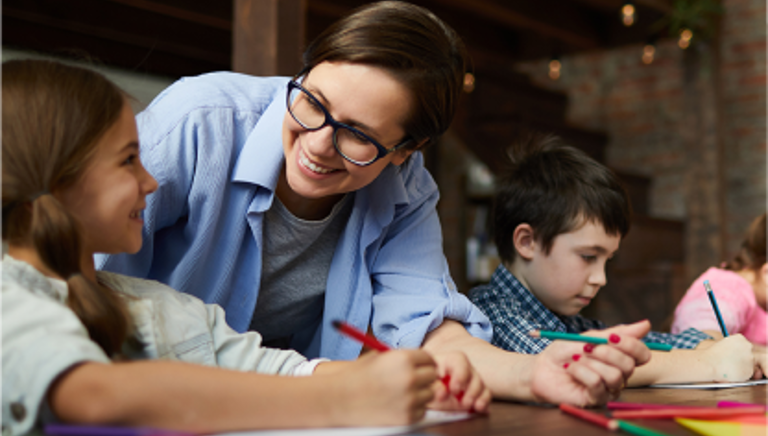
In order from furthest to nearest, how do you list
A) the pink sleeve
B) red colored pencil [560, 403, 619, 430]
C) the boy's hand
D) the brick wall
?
1. the brick wall
2. the pink sleeve
3. the boy's hand
4. red colored pencil [560, 403, 619, 430]

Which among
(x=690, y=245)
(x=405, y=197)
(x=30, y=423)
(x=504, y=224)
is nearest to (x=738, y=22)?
(x=690, y=245)

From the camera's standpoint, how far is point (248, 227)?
1.16 meters

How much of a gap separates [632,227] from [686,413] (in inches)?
126

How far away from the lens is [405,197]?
1257 millimetres

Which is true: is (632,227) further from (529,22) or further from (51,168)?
(51,168)

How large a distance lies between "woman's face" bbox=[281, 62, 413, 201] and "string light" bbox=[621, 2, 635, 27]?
3.27 meters

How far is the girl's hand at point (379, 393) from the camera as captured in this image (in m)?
0.67

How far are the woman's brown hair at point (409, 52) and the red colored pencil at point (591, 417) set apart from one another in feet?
1.68

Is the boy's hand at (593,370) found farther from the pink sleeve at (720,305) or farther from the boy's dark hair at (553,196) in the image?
the pink sleeve at (720,305)

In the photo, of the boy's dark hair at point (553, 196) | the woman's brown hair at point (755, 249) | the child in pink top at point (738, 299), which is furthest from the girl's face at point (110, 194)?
the woman's brown hair at point (755, 249)

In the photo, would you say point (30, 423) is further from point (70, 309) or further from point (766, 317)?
point (766, 317)

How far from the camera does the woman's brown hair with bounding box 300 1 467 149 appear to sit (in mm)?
1043

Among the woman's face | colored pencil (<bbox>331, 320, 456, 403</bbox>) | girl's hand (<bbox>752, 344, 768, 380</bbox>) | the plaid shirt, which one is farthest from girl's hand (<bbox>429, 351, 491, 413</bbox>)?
girl's hand (<bbox>752, 344, 768, 380</bbox>)

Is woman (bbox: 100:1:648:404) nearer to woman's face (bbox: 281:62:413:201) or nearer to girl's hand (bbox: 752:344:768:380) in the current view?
woman's face (bbox: 281:62:413:201)
